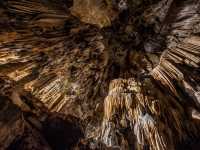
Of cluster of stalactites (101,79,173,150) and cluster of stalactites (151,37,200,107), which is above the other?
cluster of stalactites (151,37,200,107)

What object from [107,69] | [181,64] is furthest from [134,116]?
[181,64]

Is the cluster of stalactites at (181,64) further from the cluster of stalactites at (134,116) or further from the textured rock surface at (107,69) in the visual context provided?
the cluster of stalactites at (134,116)

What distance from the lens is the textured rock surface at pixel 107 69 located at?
200 centimetres

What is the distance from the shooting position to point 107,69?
7.93ft

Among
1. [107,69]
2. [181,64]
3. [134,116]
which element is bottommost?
[134,116]

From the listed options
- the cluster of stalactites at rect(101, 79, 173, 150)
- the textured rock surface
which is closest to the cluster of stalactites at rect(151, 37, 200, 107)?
the textured rock surface

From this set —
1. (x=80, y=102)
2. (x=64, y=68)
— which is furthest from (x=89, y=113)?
(x=64, y=68)

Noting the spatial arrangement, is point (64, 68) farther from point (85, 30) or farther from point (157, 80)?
point (157, 80)

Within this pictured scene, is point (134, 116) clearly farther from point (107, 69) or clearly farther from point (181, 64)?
point (181, 64)

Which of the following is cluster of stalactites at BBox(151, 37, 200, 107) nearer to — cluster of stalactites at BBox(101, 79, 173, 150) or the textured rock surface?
the textured rock surface

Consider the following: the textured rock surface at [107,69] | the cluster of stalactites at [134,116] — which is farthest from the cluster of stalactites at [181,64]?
the cluster of stalactites at [134,116]

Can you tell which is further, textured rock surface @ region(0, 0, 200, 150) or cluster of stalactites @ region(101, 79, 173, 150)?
cluster of stalactites @ region(101, 79, 173, 150)

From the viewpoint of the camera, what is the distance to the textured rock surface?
2.00 metres

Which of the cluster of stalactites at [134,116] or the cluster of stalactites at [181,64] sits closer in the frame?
the cluster of stalactites at [181,64]
